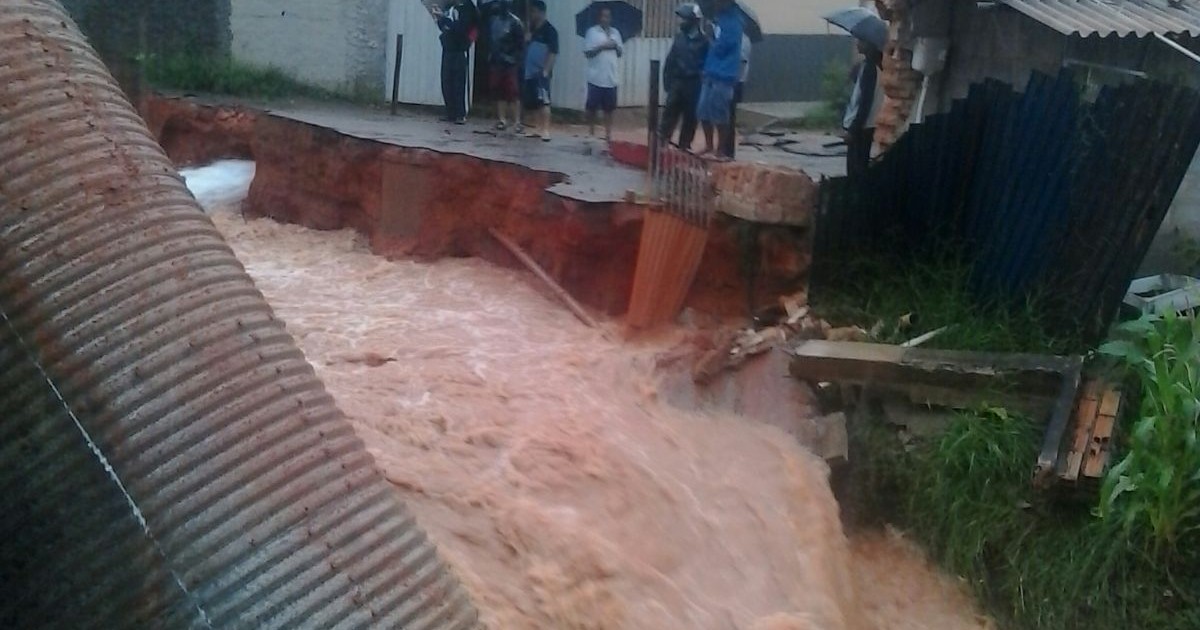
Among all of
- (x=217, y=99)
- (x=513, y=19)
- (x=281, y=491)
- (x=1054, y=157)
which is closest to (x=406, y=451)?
(x=281, y=491)

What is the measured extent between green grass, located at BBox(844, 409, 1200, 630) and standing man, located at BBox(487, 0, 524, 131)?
596 centimetres

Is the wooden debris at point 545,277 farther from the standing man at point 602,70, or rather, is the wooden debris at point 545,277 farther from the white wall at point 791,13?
the white wall at point 791,13

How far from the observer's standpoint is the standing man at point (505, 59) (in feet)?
35.9

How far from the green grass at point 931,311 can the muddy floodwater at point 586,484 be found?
1.03 metres

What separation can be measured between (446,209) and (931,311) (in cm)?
413

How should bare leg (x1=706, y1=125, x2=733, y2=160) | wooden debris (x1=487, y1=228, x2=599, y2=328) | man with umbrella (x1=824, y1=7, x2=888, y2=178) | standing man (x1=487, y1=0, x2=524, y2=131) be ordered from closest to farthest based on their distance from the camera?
wooden debris (x1=487, y1=228, x2=599, y2=328)
man with umbrella (x1=824, y1=7, x2=888, y2=178)
bare leg (x1=706, y1=125, x2=733, y2=160)
standing man (x1=487, y1=0, x2=524, y2=131)

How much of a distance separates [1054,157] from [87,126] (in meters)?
5.02

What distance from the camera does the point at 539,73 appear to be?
10969mm

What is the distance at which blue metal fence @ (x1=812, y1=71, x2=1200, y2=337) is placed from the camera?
588 cm

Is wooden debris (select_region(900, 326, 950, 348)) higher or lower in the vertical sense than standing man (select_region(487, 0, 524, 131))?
lower

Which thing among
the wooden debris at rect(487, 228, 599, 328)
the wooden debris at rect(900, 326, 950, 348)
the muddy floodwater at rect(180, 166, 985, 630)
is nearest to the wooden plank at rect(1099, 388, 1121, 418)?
the wooden debris at rect(900, 326, 950, 348)

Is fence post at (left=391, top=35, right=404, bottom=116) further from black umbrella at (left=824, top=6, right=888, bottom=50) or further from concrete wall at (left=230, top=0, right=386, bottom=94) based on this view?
black umbrella at (left=824, top=6, right=888, bottom=50)

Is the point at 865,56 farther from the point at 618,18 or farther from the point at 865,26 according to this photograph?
the point at 618,18

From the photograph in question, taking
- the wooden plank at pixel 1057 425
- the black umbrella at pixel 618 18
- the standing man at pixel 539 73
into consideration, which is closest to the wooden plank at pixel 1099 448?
the wooden plank at pixel 1057 425
